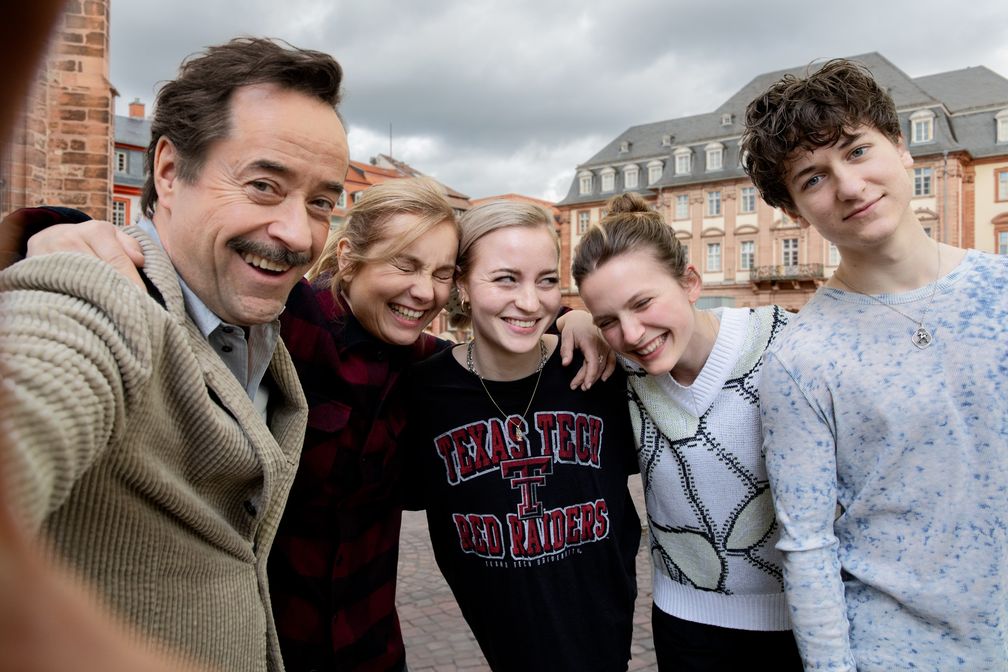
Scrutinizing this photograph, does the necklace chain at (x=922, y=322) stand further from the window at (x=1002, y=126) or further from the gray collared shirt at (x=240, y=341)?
the window at (x=1002, y=126)

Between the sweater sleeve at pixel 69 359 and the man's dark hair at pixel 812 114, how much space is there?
72.3 inches

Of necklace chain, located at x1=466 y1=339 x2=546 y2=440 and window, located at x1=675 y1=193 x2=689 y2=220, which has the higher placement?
window, located at x1=675 y1=193 x2=689 y2=220

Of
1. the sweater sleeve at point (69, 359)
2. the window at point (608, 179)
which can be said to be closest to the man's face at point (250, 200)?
the sweater sleeve at point (69, 359)

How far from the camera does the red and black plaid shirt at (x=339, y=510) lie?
2.21 metres

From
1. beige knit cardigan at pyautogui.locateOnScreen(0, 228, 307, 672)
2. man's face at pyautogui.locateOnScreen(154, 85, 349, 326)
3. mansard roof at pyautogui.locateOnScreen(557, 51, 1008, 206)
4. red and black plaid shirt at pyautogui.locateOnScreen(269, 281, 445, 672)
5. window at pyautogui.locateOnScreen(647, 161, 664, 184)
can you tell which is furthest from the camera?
window at pyautogui.locateOnScreen(647, 161, 664, 184)

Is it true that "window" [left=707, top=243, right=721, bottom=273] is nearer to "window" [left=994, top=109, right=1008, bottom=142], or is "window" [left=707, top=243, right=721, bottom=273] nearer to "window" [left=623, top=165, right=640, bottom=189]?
"window" [left=623, top=165, right=640, bottom=189]

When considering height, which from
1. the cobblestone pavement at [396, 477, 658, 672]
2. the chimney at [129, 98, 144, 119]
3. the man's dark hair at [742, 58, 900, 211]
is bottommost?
the cobblestone pavement at [396, 477, 658, 672]

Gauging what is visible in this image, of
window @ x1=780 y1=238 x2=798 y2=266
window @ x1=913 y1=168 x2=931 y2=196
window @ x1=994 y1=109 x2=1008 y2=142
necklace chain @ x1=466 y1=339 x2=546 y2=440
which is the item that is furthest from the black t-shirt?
window @ x1=994 y1=109 x2=1008 y2=142

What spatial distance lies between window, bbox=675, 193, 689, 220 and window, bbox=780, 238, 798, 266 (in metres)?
6.24

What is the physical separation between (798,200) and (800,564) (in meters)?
1.10

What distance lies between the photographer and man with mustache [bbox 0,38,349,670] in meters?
0.92

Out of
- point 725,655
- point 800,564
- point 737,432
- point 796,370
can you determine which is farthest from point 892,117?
point 725,655

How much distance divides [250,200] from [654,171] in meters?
46.6

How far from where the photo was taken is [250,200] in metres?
1.67
